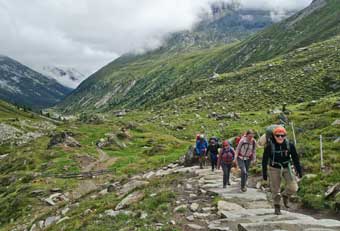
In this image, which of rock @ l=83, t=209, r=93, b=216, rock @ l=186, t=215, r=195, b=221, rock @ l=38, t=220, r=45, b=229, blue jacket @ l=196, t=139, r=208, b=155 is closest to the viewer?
rock @ l=186, t=215, r=195, b=221

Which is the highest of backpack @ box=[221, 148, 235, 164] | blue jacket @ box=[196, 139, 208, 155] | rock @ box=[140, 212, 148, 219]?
blue jacket @ box=[196, 139, 208, 155]

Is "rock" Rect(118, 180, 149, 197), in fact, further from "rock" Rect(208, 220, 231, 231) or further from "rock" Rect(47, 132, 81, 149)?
"rock" Rect(47, 132, 81, 149)

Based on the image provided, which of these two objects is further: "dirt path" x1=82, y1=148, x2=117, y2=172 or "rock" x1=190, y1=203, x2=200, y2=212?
"dirt path" x1=82, y1=148, x2=117, y2=172

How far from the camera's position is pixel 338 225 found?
1325cm

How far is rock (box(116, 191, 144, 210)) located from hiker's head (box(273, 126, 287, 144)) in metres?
9.09

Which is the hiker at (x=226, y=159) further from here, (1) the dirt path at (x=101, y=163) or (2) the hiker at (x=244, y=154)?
(1) the dirt path at (x=101, y=163)

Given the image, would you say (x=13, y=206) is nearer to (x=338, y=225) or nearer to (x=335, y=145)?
(x=335, y=145)

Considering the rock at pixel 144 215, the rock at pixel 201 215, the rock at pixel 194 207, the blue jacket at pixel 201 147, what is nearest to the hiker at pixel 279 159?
the rock at pixel 201 215

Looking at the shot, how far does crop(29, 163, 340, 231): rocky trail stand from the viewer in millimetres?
13492

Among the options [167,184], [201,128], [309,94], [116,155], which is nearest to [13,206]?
[167,184]

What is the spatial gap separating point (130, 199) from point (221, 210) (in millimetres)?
6241

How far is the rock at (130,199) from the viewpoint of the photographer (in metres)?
→ 20.5

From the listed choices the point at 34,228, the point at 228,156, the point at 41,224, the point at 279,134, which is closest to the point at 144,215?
the point at 228,156

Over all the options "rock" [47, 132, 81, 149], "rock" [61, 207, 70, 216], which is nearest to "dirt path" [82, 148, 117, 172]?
"rock" [47, 132, 81, 149]
